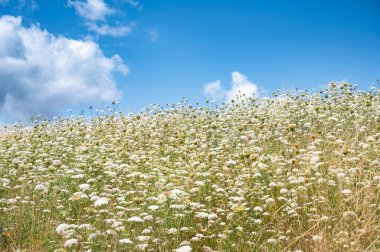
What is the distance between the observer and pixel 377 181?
6707mm

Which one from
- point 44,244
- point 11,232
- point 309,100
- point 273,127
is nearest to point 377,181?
point 273,127

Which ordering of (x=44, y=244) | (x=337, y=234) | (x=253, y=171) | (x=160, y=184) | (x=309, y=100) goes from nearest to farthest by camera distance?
1. (x=337, y=234)
2. (x=44, y=244)
3. (x=160, y=184)
4. (x=253, y=171)
5. (x=309, y=100)

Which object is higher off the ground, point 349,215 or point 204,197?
point 204,197

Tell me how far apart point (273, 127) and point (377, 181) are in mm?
4328

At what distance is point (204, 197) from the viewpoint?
277 inches

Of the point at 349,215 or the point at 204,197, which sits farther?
the point at 204,197

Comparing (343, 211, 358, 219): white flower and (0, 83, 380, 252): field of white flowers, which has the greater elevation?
(0, 83, 380, 252): field of white flowers

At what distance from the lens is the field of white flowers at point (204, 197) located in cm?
549

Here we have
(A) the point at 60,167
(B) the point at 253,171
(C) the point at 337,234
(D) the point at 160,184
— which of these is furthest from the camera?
(A) the point at 60,167

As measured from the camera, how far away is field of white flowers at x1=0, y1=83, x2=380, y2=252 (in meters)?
5.49

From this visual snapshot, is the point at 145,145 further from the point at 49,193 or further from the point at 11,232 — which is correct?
the point at 11,232

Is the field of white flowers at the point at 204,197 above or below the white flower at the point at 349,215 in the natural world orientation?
above

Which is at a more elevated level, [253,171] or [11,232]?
[253,171]

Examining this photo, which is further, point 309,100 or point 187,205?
point 309,100
